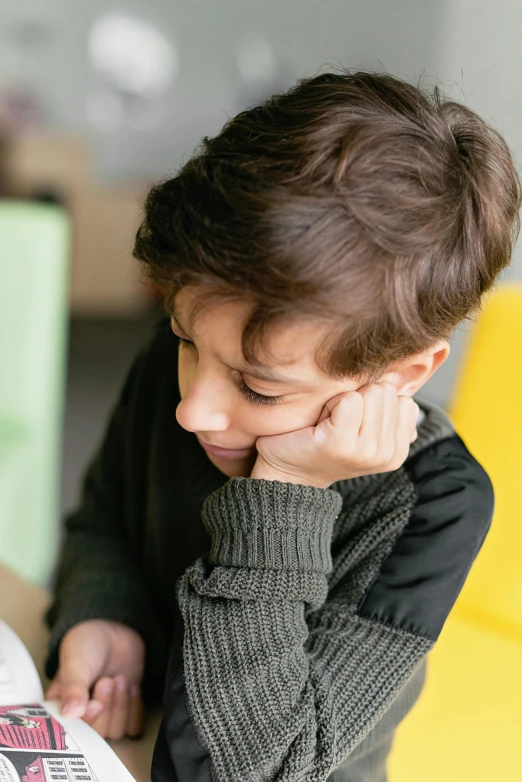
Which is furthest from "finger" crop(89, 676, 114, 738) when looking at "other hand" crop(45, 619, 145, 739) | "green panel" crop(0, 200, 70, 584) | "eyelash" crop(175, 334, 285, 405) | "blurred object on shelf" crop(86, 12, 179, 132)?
"blurred object on shelf" crop(86, 12, 179, 132)

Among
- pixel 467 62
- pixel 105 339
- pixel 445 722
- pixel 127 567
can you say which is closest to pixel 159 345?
pixel 127 567

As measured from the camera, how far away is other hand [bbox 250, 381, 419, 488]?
2.15 ft

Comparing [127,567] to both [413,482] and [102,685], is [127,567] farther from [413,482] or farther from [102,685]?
[413,482]

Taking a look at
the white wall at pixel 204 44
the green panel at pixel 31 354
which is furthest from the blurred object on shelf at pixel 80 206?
the green panel at pixel 31 354

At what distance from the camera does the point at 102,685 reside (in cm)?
73

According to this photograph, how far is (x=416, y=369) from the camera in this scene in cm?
70

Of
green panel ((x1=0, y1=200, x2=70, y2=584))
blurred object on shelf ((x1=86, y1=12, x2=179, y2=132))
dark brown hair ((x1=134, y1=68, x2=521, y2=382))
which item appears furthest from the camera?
blurred object on shelf ((x1=86, y1=12, x2=179, y2=132))

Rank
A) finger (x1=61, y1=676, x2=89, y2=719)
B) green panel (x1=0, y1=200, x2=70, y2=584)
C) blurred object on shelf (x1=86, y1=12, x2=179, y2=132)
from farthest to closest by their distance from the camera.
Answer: blurred object on shelf (x1=86, y1=12, x2=179, y2=132) → green panel (x1=0, y1=200, x2=70, y2=584) → finger (x1=61, y1=676, x2=89, y2=719)

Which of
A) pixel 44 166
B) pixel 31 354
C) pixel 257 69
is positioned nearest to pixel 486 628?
pixel 31 354

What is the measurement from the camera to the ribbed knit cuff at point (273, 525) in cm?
66

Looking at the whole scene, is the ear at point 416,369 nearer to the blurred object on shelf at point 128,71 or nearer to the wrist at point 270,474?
the wrist at point 270,474

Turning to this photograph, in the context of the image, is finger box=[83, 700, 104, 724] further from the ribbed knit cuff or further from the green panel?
the green panel

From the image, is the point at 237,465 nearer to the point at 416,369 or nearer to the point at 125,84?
the point at 416,369

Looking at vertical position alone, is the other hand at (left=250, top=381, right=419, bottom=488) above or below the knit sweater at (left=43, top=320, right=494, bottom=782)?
above
